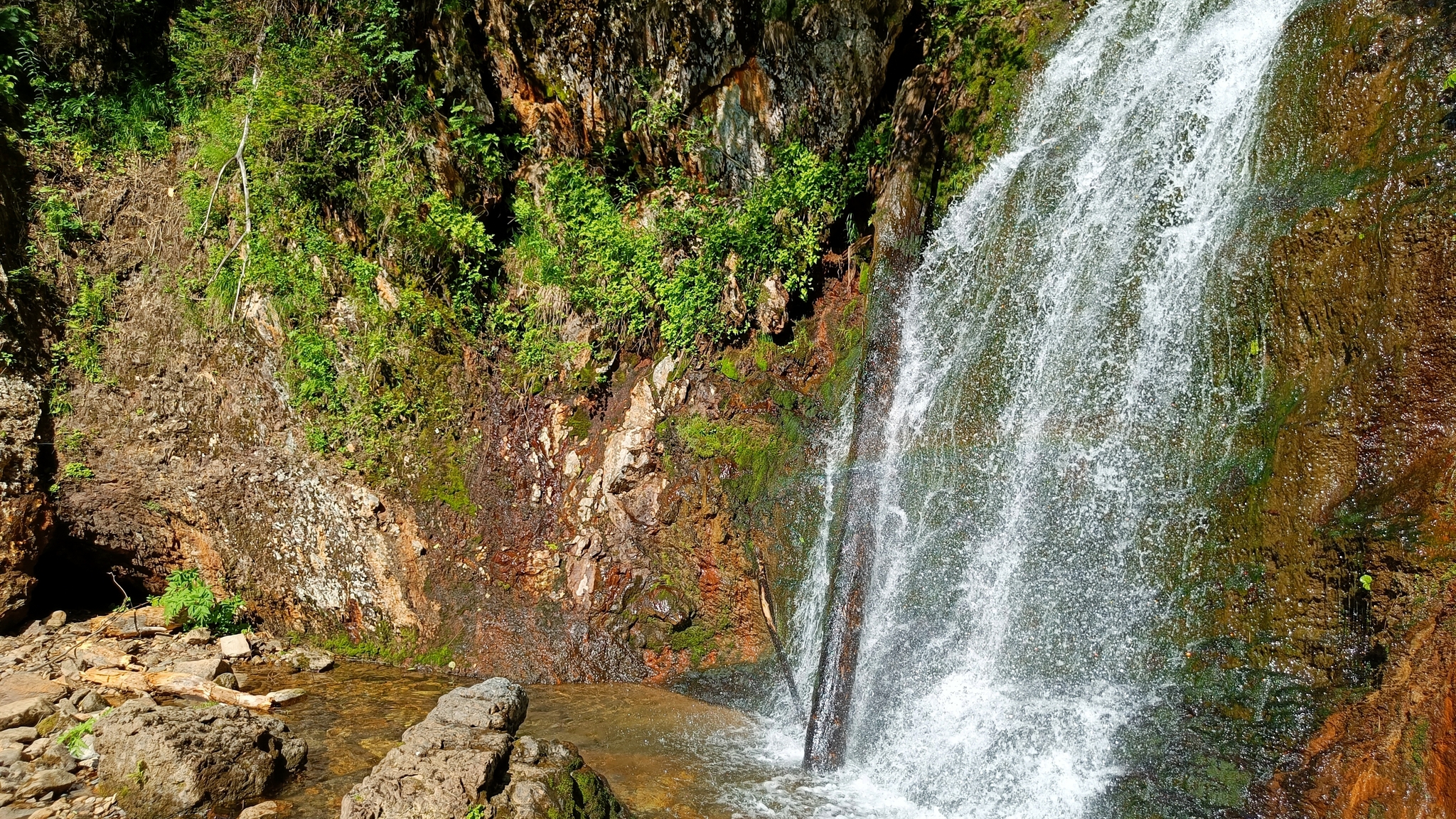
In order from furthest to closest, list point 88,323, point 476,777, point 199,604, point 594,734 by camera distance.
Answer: point 88,323 → point 199,604 → point 594,734 → point 476,777

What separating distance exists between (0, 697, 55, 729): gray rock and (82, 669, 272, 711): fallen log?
770mm

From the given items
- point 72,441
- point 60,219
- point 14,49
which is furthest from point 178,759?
point 14,49

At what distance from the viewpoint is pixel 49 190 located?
8477mm

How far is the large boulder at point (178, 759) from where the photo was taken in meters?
4.46

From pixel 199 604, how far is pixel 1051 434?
25.9 ft

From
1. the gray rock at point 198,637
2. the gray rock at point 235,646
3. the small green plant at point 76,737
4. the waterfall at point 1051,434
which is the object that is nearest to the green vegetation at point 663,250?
the waterfall at point 1051,434

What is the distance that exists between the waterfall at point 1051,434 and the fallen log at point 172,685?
4521mm

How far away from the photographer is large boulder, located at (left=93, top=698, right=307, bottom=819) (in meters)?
4.46

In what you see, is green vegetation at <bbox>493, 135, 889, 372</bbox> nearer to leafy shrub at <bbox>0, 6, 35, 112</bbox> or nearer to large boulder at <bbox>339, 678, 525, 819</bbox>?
large boulder at <bbox>339, 678, 525, 819</bbox>

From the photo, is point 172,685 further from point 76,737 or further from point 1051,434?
point 1051,434

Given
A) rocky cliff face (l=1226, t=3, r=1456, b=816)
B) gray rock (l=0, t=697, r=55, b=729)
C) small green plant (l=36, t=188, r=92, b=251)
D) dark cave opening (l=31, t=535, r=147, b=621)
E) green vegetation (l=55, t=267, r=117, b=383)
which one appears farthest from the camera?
small green plant (l=36, t=188, r=92, b=251)

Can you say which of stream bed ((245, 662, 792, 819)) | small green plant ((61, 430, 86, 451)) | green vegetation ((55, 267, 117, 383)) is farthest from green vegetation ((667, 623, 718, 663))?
green vegetation ((55, 267, 117, 383))

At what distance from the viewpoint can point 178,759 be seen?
454 centimetres

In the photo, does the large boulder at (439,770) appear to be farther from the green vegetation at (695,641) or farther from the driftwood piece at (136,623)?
the driftwood piece at (136,623)
